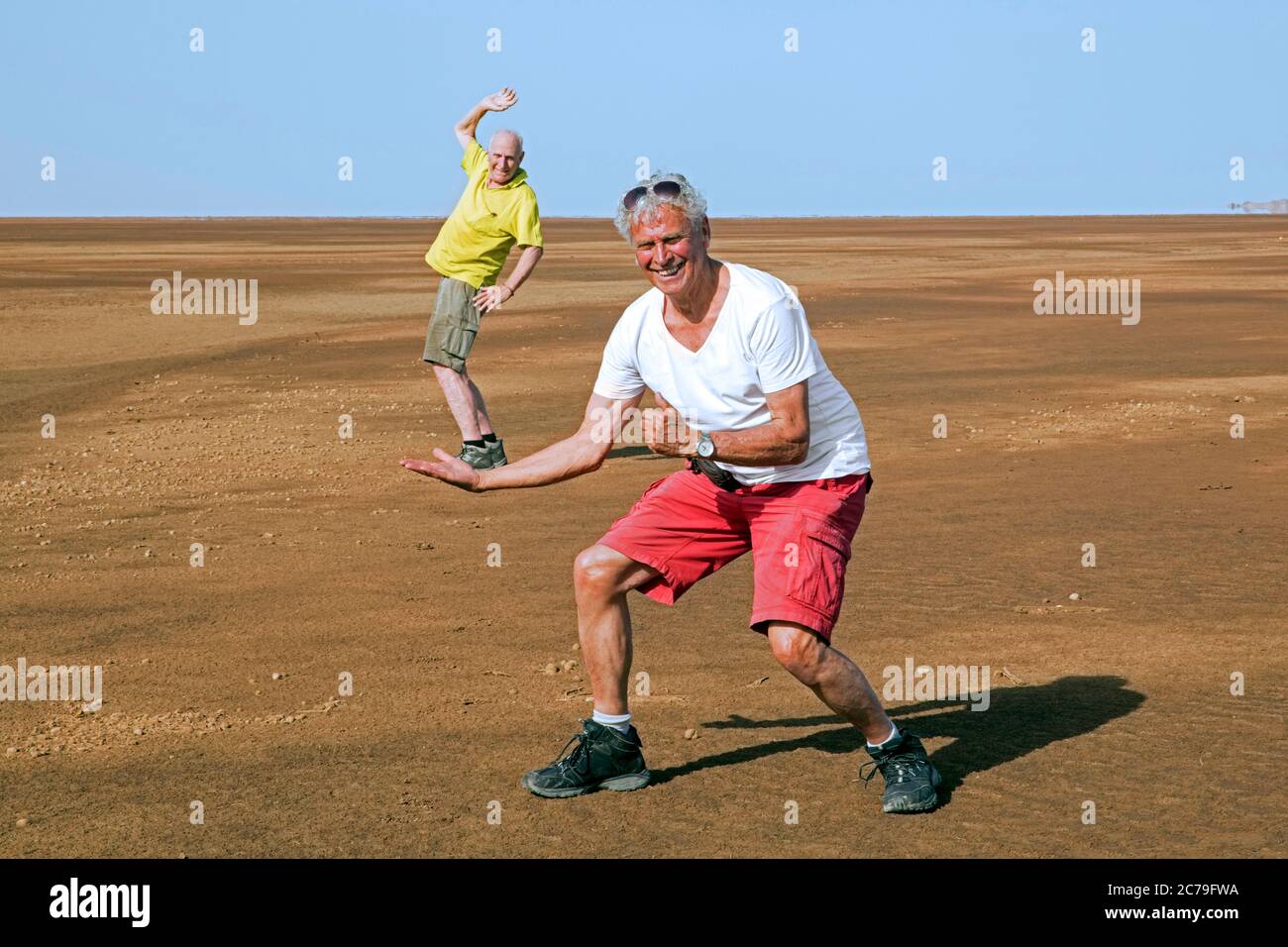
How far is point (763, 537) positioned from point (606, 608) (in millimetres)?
590

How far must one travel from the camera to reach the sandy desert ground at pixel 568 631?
17.7ft

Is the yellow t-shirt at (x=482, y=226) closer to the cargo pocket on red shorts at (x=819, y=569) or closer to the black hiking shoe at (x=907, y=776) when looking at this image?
the cargo pocket on red shorts at (x=819, y=569)

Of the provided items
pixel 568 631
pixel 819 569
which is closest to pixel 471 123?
pixel 568 631

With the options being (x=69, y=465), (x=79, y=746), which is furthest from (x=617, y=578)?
(x=69, y=465)

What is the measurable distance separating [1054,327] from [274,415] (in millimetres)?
12534

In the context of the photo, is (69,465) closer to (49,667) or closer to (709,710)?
(49,667)

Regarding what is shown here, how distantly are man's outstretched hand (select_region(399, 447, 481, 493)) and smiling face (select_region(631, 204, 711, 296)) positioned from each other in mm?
930

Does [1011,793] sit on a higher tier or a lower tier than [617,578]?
lower

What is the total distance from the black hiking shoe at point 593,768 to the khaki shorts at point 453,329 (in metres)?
6.70

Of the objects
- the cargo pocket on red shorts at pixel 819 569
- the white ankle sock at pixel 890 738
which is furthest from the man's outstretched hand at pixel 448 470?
the white ankle sock at pixel 890 738

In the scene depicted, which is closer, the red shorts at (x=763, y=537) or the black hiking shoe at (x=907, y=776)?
the red shorts at (x=763, y=537)

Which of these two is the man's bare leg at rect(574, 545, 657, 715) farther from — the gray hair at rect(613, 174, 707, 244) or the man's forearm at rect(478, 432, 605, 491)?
the gray hair at rect(613, 174, 707, 244)

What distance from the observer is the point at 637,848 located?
5.12 m

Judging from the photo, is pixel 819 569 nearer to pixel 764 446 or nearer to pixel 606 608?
pixel 764 446
